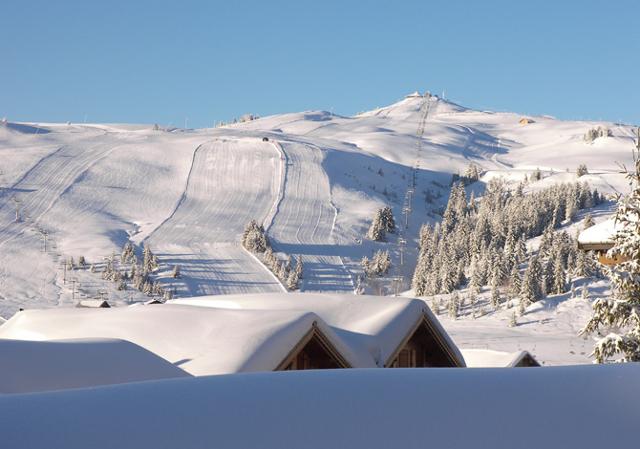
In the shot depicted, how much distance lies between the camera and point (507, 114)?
191 meters

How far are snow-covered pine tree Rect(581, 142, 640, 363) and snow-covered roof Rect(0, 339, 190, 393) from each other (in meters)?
4.28

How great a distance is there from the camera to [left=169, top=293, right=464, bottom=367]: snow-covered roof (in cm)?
1434

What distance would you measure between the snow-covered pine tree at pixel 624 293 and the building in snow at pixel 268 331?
460cm

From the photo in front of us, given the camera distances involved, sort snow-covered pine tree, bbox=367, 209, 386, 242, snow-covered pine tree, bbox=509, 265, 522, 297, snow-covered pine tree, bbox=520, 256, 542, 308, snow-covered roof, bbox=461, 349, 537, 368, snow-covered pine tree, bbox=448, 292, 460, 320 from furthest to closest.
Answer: snow-covered pine tree, bbox=367, 209, 386, 242, snow-covered pine tree, bbox=509, 265, 522, 297, snow-covered pine tree, bbox=448, 292, 460, 320, snow-covered pine tree, bbox=520, 256, 542, 308, snow-covered roof, bbox=461, 349, 537, 368

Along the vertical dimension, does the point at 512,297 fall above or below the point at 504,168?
below

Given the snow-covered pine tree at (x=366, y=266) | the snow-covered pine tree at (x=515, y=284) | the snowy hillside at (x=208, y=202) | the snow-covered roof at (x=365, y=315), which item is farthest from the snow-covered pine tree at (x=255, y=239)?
the snow-covered roof at (x=365, y=315)

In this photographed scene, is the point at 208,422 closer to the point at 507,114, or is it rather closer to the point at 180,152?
the point at 180,152

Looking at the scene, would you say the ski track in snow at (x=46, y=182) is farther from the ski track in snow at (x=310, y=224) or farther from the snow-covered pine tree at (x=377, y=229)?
the snow-covered pine tree at (x=377, y=229)

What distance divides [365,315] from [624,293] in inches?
291

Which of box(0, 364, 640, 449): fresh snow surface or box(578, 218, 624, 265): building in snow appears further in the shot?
box(578, 218, 624, 265): building in snow

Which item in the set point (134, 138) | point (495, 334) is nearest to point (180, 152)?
point (134, 138)

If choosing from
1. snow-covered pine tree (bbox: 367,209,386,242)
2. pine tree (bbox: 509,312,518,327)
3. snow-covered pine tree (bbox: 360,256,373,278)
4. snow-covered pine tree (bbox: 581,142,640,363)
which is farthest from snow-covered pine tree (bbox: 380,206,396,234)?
snow-covered pine tree (bbox: 581,142,640,363)

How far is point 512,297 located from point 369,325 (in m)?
40.3

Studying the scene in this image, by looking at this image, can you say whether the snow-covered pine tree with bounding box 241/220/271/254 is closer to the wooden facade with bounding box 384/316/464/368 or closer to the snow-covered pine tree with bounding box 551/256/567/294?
the snow-covered pine tree with bounding box 551/256/567/294
